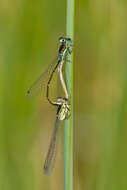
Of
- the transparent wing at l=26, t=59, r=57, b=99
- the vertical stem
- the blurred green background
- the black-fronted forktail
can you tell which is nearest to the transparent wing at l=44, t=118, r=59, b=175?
the black-fronted forktail

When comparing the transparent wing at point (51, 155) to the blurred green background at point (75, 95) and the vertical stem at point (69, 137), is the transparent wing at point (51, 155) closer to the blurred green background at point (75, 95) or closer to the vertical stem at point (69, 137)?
the blurred green background at point (75, 95)

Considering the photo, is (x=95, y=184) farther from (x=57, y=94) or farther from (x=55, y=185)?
(x=57, y=94)

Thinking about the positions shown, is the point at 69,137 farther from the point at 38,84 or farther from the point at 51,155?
the point at 38,84

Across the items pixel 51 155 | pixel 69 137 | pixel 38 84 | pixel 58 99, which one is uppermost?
pixel 38 84

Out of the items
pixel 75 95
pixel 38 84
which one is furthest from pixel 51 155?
pixel 75 95

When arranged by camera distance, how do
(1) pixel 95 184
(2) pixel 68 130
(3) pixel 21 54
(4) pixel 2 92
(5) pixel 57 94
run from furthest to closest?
(5) pixel 57 94 → (3) pixel 21 54 → (4) pixel 2 92 → (1) pixel 95 184 → (2) pixel 68 130

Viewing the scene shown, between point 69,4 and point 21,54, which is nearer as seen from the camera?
point 69,4

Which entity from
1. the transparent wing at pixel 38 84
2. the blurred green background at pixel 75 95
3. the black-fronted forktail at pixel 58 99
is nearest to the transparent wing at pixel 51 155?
the black-fronted forktail at pixel 58 99

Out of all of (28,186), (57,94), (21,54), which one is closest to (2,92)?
(21,54)
